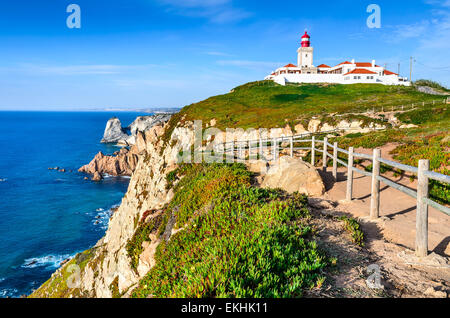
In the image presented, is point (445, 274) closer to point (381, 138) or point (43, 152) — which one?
point (381, 138)

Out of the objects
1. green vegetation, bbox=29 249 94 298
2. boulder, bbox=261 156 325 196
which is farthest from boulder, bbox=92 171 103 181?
boulder, bbox=261 156 325 196

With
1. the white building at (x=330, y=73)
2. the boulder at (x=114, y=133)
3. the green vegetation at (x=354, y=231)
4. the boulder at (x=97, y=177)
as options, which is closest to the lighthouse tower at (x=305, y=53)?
the white building at (x=330, y=73)

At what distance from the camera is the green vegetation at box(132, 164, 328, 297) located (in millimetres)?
4051

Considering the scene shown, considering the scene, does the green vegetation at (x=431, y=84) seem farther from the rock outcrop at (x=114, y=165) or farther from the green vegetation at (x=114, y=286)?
the green vegetation at (x=114, y=286)

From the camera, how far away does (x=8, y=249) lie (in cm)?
3700

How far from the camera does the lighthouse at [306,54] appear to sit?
93875mm

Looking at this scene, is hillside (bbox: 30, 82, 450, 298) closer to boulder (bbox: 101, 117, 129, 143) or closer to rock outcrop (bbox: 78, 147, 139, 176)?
rock outcrop (bbox: 78, 147, 139, 176)

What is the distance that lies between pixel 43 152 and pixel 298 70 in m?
95.8

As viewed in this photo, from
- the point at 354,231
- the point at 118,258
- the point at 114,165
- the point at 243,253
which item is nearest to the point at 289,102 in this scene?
the point at 114,165

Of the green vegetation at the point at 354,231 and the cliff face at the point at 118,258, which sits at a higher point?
the green vegetation at the point at 354,231

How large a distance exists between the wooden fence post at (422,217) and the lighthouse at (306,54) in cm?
9715

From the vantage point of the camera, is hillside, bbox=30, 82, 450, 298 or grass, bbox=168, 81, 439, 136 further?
grass, bbox=168, 81, 439, 136

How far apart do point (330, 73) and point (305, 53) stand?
1078 centimetres
